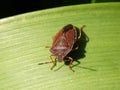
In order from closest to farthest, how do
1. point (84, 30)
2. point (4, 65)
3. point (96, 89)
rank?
1. point (96, 89)
2. point (4, 65)
3. point (84, 30)

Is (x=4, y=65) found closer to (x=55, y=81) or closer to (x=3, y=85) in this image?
(x=3, y=85)

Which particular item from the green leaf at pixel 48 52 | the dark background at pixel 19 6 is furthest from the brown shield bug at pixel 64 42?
the dark background at pixel 19 6

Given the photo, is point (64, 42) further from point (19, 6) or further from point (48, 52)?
point (19, 6)

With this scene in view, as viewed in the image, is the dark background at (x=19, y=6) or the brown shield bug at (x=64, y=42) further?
the dark background at (x=19, y=6)

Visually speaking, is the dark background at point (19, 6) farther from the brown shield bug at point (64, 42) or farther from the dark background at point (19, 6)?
the brown shield bug at point (64, 42)

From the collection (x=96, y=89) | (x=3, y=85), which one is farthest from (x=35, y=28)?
(x=96, y=89)

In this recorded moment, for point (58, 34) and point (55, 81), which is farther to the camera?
point (58, 34)

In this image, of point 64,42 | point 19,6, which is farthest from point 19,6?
point 64,42
